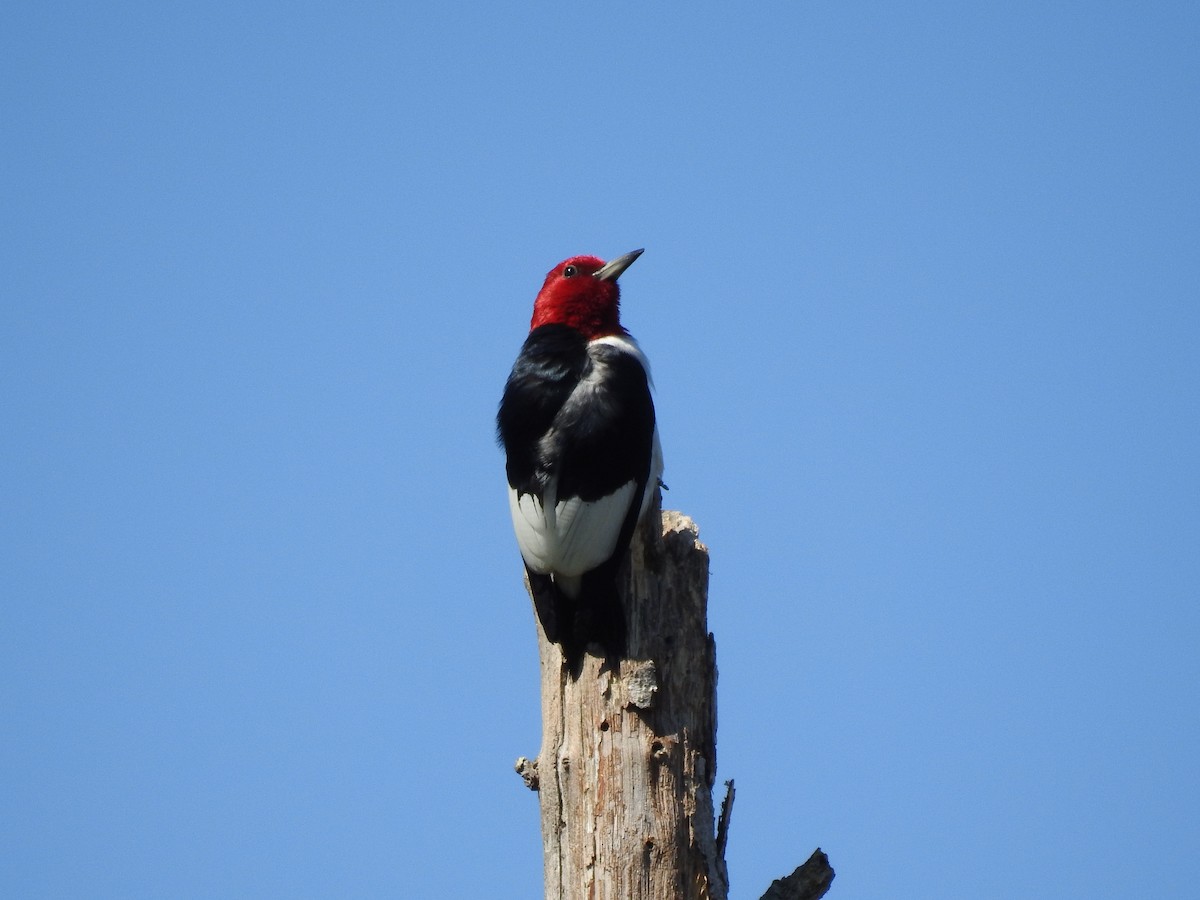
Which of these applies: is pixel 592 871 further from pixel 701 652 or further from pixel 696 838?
pixel 701 652

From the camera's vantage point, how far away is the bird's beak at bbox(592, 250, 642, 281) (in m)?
5.66

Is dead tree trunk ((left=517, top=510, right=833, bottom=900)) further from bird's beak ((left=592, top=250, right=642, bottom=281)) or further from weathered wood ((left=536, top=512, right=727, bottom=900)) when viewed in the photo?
bird's beak ((left=592, top=250, right=642, bottom=281))

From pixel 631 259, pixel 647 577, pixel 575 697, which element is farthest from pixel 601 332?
pixel 575 697

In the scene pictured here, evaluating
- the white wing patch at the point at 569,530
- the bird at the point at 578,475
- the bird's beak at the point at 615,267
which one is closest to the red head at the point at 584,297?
the bird's beak at the point at 615,267

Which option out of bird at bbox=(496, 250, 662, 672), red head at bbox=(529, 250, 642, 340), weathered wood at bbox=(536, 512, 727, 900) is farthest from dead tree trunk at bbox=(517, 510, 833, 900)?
red head at bbox=(529, 250, 642, 340)

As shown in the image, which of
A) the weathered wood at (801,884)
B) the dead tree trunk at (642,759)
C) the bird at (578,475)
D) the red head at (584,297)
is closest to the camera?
the dead tree trunk at (642,759)

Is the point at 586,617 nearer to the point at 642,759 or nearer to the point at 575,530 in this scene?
the point at 575,530

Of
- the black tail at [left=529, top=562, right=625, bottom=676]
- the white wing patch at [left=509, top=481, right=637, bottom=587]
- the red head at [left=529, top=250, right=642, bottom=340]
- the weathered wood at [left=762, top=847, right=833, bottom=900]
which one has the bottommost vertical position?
the weathered wood at [left=762, top=847, right=833, bottom=900]

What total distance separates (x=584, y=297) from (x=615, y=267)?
25 cm

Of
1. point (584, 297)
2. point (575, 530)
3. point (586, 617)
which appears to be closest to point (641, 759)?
point (586, 617)

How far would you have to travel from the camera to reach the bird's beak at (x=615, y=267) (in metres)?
5.66

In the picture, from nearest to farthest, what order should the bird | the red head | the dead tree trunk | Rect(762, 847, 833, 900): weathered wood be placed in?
the dead tree trunk → Rect(762, 847, 833, 900): weathered wood → the bird → the red head

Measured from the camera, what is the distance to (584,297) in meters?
5.53

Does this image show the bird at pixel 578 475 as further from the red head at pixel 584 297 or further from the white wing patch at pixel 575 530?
the red head at pixel 584 297
